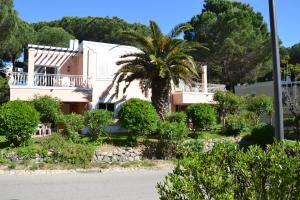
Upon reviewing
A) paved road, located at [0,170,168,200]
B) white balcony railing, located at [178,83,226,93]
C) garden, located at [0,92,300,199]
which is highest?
white balcony railing, located at [178,83,226,93]

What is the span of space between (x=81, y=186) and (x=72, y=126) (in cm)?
770

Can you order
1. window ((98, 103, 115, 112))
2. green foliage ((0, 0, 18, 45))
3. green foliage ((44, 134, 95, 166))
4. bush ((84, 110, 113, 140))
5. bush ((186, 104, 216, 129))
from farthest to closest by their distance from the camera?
window ((98, 103, 115, 112))
green foliage ((0, 0, 18, 45))
bush ((186, 104, 216, 129))
bush ((84, 110, 113, 140))
green foliage ((44, 134, 95, 166))

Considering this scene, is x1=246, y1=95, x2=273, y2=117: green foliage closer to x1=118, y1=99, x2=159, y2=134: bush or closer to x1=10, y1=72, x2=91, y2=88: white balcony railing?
x1=118, y1=99, x2=159, y2=134: bush

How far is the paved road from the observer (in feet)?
34.8

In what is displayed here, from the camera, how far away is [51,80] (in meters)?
25.5

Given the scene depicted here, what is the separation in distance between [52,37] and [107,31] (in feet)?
20.2

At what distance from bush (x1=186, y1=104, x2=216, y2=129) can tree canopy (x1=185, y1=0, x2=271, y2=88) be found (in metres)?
16.5

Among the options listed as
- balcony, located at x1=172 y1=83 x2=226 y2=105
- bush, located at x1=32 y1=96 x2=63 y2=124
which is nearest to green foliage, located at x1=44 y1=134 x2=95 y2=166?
bush, located at x1=32 y1=96 x2=63 y2=124

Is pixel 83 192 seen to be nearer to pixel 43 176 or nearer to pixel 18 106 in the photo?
pixel 43 176

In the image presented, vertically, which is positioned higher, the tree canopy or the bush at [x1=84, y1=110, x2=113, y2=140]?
the tree canopy

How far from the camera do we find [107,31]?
4100 cm

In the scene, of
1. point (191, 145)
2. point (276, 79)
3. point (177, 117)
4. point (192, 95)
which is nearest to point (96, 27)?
point (192, 95)

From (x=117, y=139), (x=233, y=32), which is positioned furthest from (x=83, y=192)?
(x=233, y=32)

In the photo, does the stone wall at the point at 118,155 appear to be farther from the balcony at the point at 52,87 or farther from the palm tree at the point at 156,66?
the balcony at the point at 52,87
